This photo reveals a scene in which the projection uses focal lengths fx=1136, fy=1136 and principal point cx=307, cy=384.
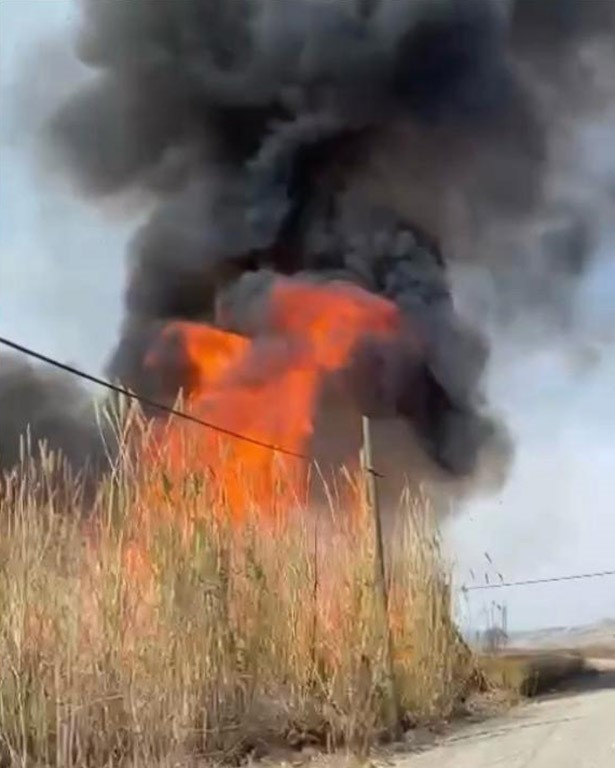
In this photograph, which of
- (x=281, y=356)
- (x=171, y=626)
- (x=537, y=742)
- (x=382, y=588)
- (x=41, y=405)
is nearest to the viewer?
(x=171, y=626)

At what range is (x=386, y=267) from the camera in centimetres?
767

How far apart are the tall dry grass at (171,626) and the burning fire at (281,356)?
231 centimetres

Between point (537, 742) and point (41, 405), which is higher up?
point (41, 405)

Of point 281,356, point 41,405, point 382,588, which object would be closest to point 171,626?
point 382,588

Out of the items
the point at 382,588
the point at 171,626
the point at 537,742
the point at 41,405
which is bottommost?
A: the point at 537,742

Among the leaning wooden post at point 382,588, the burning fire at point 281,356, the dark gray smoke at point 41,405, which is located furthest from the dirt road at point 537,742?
the dark gray smoke at point 41,405

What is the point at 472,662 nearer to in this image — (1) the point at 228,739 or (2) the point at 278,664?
(2) the point at 278,664

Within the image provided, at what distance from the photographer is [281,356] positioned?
277 inches

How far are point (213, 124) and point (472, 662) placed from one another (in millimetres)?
4584

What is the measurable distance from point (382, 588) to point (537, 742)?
697 mm

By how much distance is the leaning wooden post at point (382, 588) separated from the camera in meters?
3.78

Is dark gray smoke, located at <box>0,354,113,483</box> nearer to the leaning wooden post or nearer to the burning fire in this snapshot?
the burning fire

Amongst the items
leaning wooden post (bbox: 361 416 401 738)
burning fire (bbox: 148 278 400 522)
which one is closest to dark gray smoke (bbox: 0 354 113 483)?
burning fire (bbox: 148 278 400 522)

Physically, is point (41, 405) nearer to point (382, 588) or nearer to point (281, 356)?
point (281, 356)
